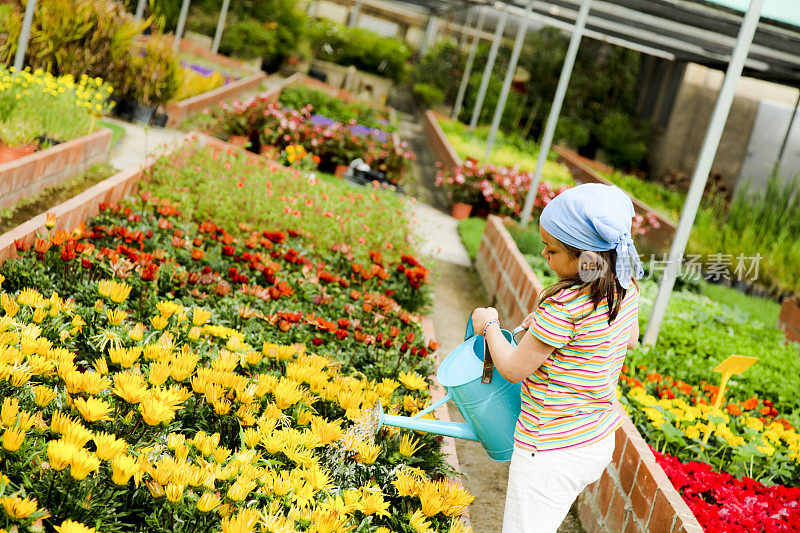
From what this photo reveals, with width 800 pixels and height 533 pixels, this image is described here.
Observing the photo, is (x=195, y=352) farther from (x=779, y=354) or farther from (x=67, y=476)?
(x=779, y=354)

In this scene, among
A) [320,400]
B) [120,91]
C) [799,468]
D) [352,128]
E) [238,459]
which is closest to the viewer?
[238,459]

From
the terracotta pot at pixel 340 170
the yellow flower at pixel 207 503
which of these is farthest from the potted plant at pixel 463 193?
the yellow flower at pixel 207 503

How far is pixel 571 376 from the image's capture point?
1889 millimetres

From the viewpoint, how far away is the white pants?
6.21 feet

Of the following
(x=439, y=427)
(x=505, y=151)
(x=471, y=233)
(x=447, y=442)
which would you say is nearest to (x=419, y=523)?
(x=439, y=427)

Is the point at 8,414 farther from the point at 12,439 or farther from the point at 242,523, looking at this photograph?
the point at 242,523

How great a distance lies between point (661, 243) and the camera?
→ 1041 cm

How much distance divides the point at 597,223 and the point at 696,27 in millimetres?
8988

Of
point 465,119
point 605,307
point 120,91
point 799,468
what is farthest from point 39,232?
point 465,119

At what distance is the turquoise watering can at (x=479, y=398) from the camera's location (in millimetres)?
1953

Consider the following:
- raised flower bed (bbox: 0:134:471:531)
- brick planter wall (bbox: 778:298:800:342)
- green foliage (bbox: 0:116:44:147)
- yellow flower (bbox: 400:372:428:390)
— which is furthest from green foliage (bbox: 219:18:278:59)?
yellow flower (bbox: 400:372:428:390)

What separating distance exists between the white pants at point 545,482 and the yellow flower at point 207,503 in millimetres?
731

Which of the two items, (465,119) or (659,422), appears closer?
(659,422)

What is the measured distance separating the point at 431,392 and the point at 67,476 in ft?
6.42
